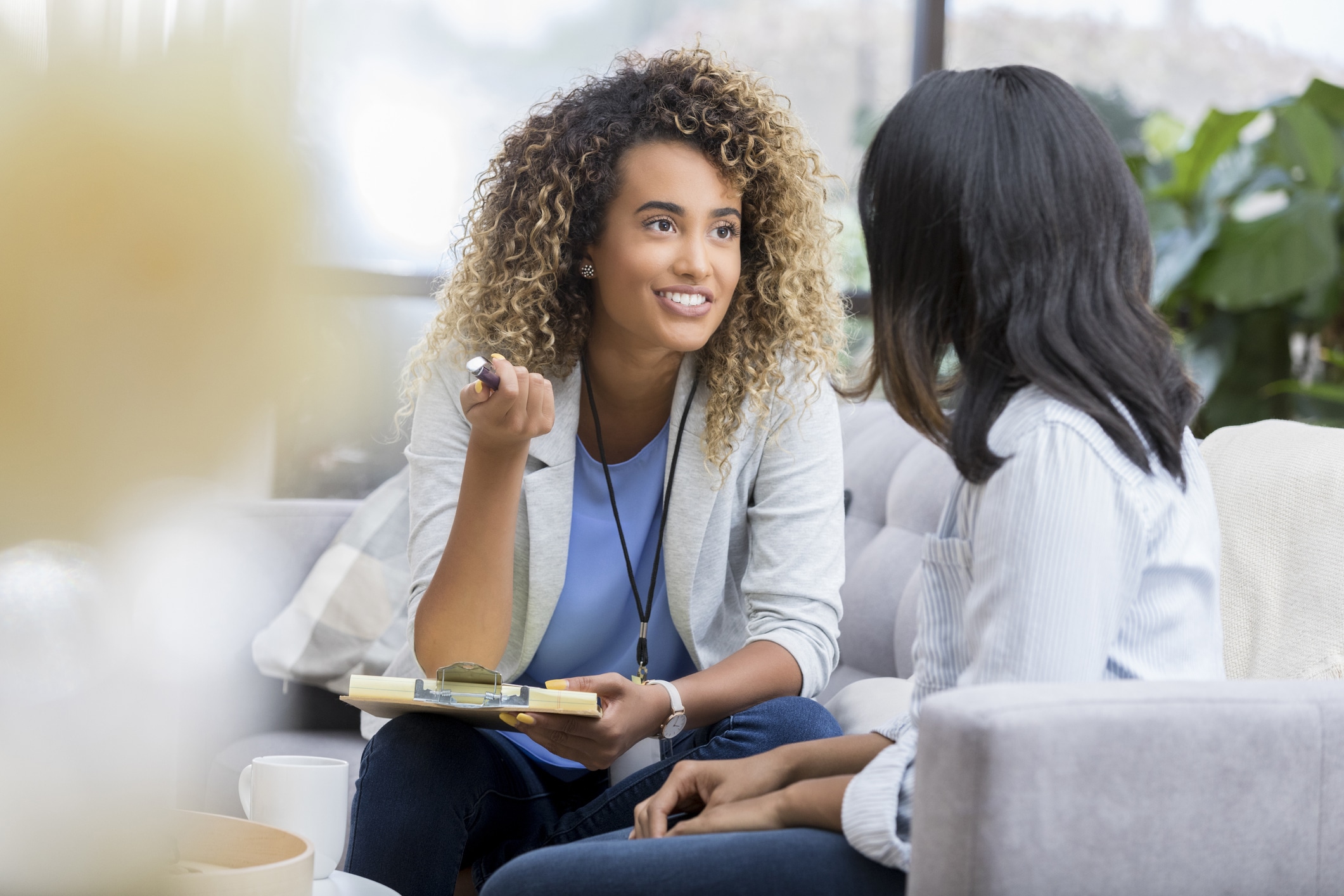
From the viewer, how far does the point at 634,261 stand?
1399 millimetres

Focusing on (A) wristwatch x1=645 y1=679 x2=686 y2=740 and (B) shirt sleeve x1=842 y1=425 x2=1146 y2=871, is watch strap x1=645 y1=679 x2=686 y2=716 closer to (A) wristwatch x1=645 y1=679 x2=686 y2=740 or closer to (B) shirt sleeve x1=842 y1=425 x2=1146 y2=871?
(A) wristwatch x1=645 y1=679 x2=686 y2=740

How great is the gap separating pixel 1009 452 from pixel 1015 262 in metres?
0.14

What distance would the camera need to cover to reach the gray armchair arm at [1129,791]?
0.72 m

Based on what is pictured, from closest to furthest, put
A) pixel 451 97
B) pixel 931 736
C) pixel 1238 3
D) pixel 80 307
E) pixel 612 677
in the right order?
pixel 80 307 < pixel 931 736 < pixel 612 677 < pixel 451 97 < pixel 1238 3

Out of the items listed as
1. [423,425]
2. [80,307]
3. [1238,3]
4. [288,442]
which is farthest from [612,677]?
[1238,3]

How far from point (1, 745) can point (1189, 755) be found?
75 cm

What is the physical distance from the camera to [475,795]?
1178mm

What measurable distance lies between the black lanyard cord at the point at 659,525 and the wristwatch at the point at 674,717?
0.33ft

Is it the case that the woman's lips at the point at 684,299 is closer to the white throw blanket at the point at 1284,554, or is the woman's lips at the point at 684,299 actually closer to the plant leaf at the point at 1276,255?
the white throw blanket at the point at 1284,554

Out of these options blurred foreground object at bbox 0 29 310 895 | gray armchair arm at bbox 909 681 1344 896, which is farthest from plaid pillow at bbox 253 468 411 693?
blurred foreground object at bbox 0 29 310 895

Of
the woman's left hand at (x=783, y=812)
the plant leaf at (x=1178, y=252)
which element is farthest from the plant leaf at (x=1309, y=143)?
the woman's left hand at (x=783, y=812)

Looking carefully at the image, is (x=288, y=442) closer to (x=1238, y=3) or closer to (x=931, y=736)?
(x=931, y=736)

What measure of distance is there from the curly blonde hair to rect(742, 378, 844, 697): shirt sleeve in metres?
0.06

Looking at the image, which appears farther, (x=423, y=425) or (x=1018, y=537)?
(x=423, y=425)
